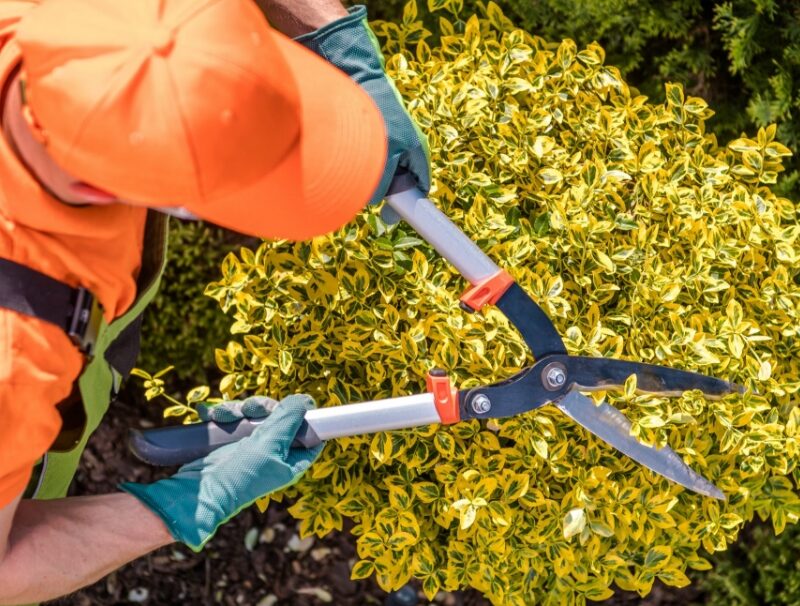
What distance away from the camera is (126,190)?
1.47m

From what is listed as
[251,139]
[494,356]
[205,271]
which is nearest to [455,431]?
[494,356]

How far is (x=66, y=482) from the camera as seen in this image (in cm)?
242

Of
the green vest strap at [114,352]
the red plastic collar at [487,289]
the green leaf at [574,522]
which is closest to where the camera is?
the green vest strap at [114,352]

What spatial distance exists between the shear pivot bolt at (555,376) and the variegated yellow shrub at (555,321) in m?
0.11

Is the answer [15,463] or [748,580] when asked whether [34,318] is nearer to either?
[15,463]

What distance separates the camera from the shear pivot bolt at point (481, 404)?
2068mm

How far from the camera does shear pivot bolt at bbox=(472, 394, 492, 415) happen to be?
6.79ft

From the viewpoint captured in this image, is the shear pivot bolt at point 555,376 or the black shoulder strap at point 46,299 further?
the shear pivot bolt at point 555,376

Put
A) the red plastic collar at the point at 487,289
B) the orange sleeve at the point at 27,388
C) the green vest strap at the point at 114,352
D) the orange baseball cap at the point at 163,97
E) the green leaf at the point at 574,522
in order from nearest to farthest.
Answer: the orange baseball cap at the point at 163,97 < the orange sleeve at the point at 27,388 < the green vest strap at the point at 114,352 < the red plastic collar at the point at 487,289 < the green leaf at the point at 574,522

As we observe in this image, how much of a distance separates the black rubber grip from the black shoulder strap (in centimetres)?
44

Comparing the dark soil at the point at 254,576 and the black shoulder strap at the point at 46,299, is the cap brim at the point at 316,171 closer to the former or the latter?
the black shoulder strap at the point at 46,299

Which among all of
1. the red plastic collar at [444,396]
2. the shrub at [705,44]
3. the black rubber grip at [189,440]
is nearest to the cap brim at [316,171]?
the red plastic collar at [444,396]

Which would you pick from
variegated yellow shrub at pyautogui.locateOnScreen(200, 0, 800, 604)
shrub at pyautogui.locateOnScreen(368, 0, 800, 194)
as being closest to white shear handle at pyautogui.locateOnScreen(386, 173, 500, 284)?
variegated yellow shrub at pyautogui.locateOnScreen(200, 0, 800, 604)

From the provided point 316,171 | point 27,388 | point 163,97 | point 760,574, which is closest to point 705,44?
point 760,574
